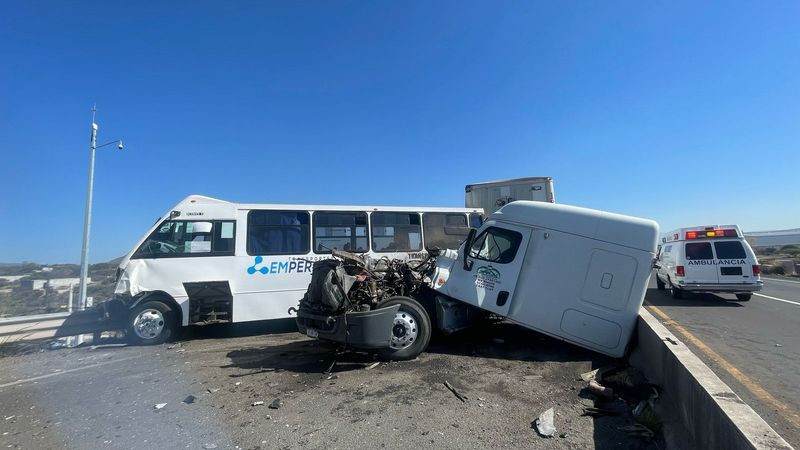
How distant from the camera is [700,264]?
12.8 m

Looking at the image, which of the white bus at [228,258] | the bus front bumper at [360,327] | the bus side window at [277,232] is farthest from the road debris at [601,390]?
the bus side window at [277,232]

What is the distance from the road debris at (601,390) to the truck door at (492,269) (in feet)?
6.34

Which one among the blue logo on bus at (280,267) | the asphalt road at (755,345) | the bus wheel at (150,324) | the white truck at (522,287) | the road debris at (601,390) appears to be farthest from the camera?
the blue logo on bus at (280,267)

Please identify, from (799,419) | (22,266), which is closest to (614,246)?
(799,419)

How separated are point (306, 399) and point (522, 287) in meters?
3.68

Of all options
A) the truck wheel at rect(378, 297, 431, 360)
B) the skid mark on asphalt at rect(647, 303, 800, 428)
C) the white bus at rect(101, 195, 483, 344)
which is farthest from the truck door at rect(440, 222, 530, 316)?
the white bus at rect(101, 195, 483, 344)

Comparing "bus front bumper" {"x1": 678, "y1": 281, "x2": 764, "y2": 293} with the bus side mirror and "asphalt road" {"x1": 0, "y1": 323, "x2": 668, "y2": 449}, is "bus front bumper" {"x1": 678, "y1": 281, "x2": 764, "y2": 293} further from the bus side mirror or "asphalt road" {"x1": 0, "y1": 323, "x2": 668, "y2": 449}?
the bus side mirror

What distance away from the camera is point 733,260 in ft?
40.9

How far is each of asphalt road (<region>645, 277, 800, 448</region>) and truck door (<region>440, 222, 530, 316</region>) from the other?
118 inches

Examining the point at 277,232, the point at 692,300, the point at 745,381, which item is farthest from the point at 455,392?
the point at 692,300

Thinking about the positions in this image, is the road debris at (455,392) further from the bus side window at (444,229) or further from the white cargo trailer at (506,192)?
the white cargo trailer at (506,192)

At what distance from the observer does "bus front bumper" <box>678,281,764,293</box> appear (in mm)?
12344

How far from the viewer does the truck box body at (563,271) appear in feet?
20.4

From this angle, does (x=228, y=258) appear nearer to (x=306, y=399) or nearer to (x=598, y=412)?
(x=306, y=399)
